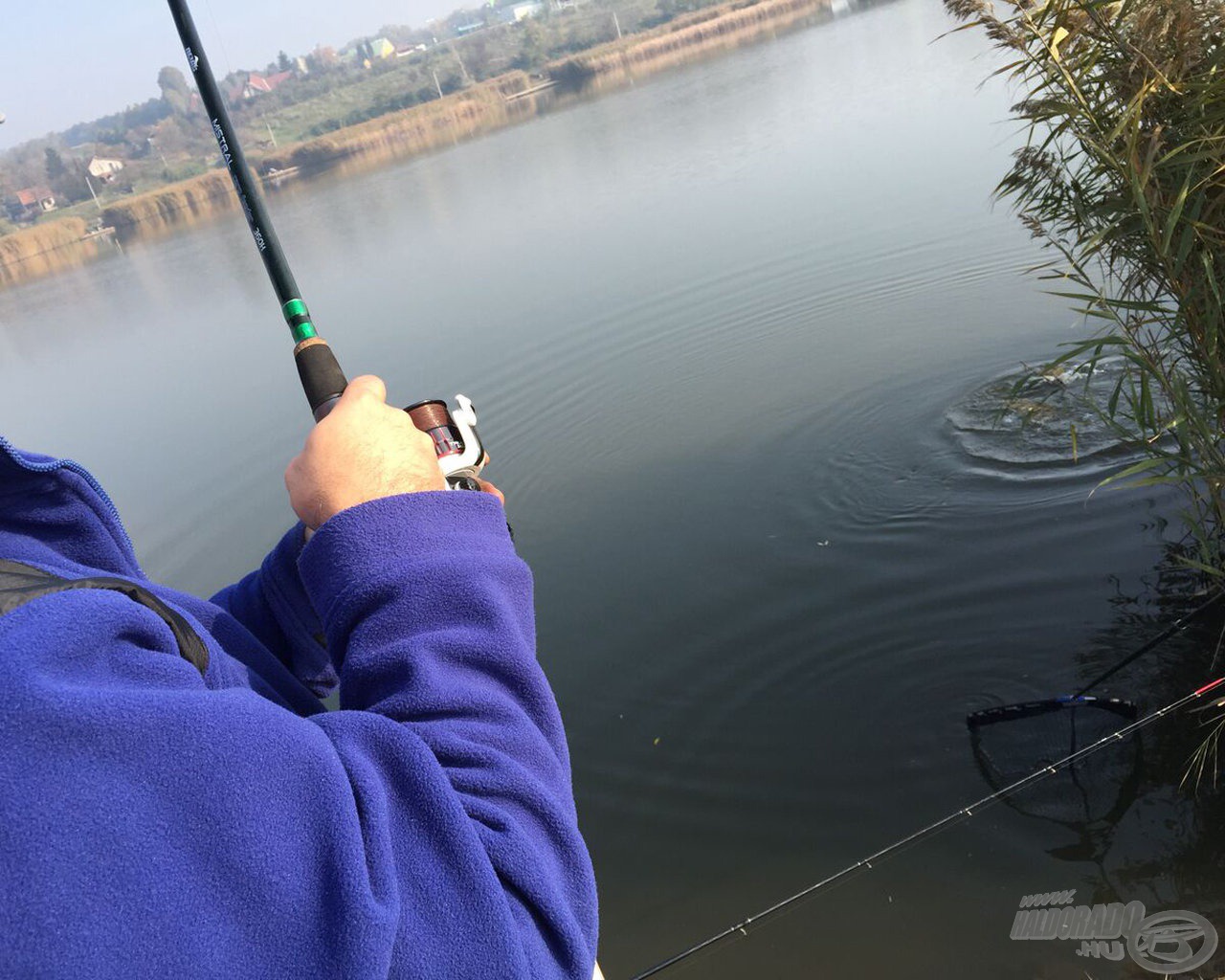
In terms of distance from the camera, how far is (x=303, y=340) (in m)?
1.56

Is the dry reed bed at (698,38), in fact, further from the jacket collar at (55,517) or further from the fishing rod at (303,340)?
the jacket collar at (55,517)

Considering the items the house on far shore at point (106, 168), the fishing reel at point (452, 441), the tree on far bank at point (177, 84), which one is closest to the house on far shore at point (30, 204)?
the house on far shore at point (106, 168)

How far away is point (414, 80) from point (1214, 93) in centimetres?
4437

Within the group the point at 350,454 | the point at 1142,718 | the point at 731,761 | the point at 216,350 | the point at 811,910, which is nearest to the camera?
the point at 350,454

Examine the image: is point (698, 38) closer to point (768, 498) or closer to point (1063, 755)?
point (768, 498)

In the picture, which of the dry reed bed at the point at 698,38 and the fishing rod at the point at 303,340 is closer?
the fishing rod at the point at 303,340

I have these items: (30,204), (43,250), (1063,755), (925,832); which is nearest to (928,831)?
(925,832)

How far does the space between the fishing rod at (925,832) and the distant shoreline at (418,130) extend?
24.0 meters

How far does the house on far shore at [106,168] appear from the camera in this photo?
30.5 metres

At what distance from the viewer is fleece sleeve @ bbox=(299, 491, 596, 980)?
2.72 feet

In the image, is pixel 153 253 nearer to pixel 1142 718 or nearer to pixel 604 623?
pixel 604 623

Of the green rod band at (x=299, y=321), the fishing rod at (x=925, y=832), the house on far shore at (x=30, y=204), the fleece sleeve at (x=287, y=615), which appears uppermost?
the house on far shore at (x=30, y=204)

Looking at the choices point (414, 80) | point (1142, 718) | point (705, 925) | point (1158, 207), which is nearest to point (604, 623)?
point (705, 925)

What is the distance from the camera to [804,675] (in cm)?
417
